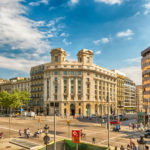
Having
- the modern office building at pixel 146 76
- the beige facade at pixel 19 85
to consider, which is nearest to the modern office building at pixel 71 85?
the beige facade at pixel 19 85

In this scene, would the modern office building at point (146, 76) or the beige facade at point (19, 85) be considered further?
the beige facade at point (19, 85)

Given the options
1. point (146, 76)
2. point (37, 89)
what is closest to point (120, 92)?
point (146, 76)

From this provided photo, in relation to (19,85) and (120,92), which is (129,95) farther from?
(19,85)

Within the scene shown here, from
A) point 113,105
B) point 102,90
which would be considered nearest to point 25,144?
point 102,90

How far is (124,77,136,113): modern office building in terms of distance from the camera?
129 meters

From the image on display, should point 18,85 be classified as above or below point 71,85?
above

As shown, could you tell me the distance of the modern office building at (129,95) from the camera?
129 m

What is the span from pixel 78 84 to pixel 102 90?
1722 cm

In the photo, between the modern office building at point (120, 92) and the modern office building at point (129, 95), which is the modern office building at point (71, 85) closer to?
the modern office building at point (120, 92)

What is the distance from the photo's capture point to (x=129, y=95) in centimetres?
13462

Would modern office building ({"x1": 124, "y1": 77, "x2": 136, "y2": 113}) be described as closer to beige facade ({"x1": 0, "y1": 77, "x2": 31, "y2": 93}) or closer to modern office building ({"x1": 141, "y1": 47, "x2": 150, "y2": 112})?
modern office building ({"x1": 141, "y1": 47, "x2": 150, "y2": 112})

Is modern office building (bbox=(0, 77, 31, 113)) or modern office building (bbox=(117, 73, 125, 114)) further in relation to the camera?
modern office building (bbox=(117, 73, 125, 114))

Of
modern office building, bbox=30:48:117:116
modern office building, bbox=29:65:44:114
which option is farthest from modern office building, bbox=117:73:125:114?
modern office building, bbox=29:65:44:114

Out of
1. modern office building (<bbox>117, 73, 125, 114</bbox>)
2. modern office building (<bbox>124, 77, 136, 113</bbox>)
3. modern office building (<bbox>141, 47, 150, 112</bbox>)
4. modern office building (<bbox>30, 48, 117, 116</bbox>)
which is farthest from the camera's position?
modern office building (<bbox>124, 77, 136, 113</bbox>)
